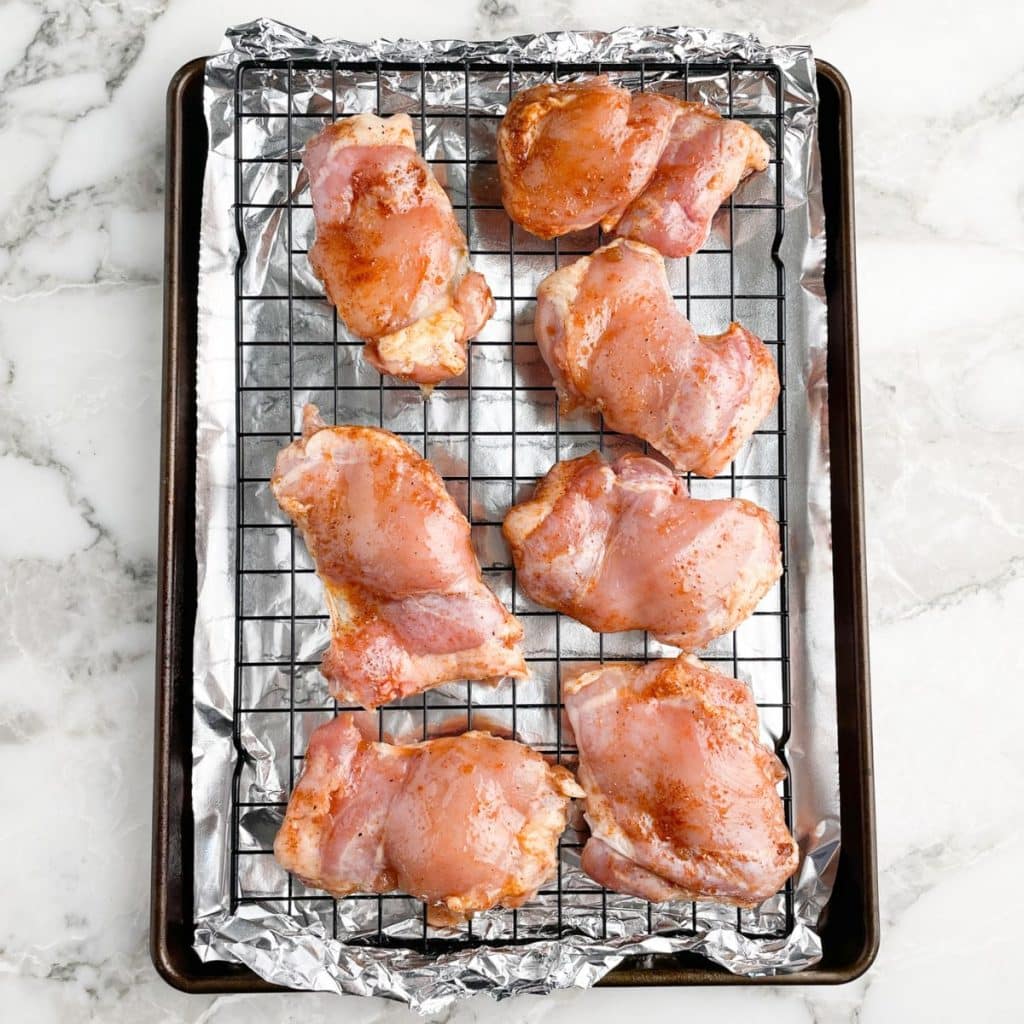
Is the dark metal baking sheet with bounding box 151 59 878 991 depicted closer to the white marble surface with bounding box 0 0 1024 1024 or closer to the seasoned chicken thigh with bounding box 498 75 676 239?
the white marble surface with bounding box 0 0 1024 1024

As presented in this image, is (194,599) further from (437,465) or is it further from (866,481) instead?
(866,481)

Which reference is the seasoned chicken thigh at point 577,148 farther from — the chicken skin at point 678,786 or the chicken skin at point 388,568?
the chicken skin at point 678,786

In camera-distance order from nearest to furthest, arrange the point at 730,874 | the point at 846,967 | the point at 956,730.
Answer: the point at 730,874 → the point at 846,967 → the point at 956,730

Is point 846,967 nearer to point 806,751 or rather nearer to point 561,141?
point 806,751

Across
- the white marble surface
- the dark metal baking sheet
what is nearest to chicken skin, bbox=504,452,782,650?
the dark metal baking sheet

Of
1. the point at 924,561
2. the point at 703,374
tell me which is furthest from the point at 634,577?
the point at 924,561
